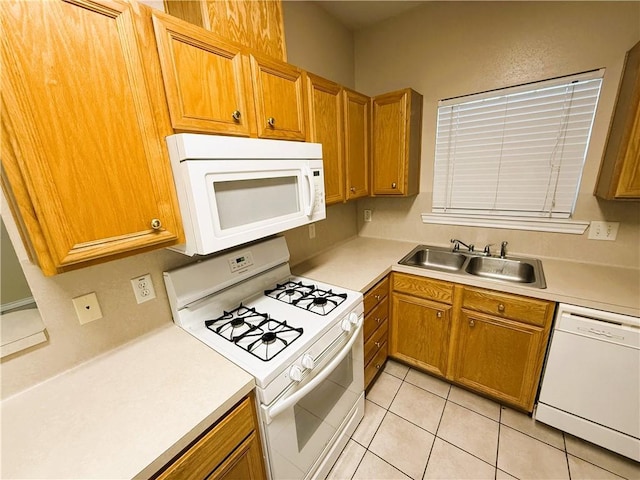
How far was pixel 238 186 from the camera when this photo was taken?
40.5 inches

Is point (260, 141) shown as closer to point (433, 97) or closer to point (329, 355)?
→ point (329, 355)

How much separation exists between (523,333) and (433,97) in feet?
5.61

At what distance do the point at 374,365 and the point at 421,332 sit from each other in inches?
15.9

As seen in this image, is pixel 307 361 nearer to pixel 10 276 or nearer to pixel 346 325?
pixel 346 325

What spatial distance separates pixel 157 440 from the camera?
0.70 metres

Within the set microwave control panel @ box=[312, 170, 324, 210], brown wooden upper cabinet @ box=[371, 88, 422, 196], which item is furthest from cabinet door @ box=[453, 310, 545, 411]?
microwave control panel @ box=[312, 170, 324, 210]

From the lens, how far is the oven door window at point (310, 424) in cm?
101

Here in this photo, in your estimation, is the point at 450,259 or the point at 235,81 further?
the point at 450,259

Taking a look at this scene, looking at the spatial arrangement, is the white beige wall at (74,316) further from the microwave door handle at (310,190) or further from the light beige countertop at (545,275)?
the light beige countertop at (545,275)

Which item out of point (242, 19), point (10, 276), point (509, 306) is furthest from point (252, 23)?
point (509, 306)

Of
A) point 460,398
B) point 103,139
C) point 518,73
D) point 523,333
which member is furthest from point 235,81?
point 460,398

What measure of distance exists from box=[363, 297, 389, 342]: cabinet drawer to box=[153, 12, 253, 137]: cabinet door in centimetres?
127

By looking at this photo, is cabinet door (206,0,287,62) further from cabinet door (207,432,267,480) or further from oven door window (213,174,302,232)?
cabinet door (207,432,267,480)

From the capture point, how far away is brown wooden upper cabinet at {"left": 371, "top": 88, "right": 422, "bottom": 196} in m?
1.88
